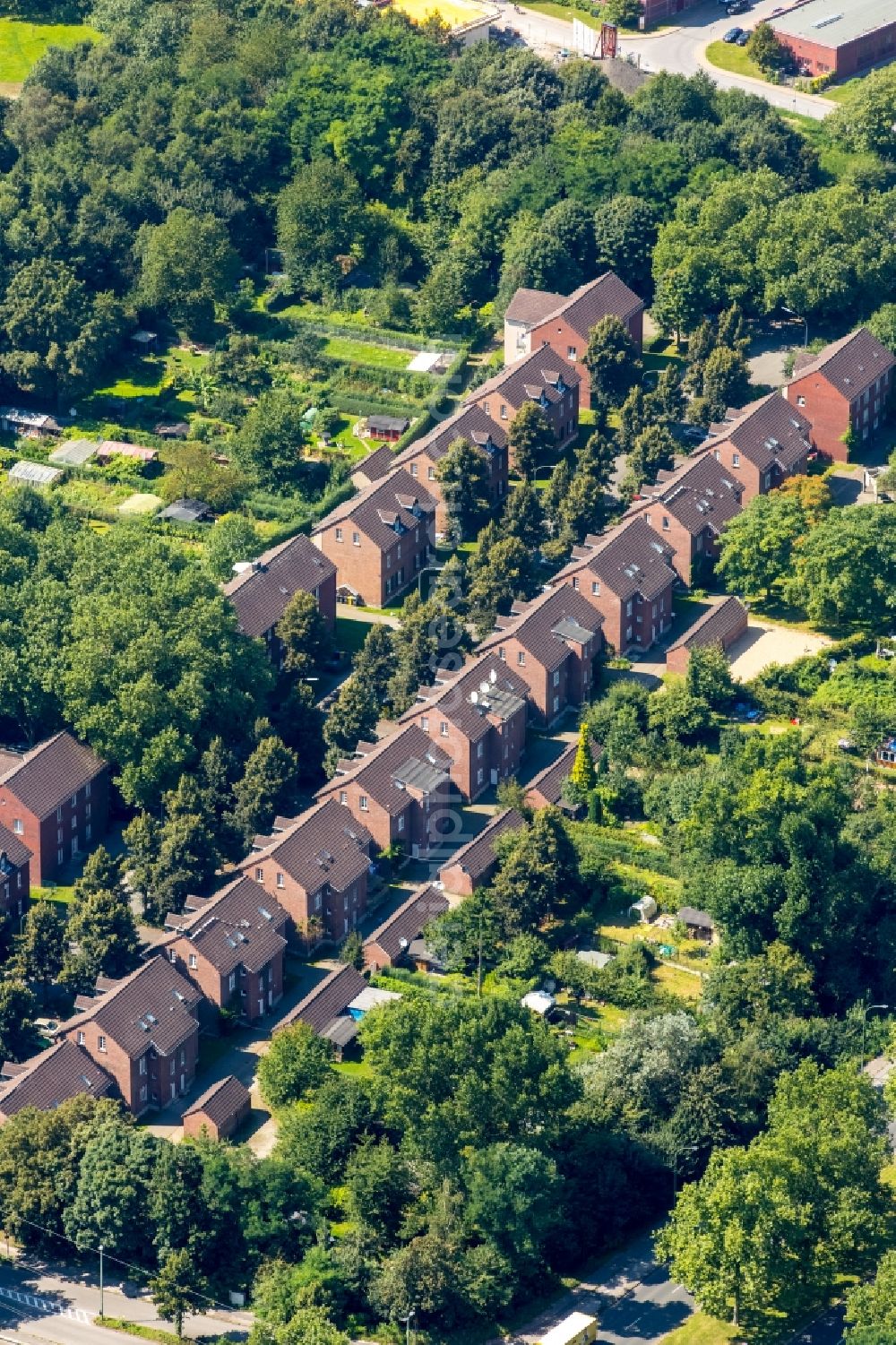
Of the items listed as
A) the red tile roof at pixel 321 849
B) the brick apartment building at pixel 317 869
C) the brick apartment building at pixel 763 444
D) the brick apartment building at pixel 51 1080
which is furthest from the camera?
the brick apartment building at pixel 763 444

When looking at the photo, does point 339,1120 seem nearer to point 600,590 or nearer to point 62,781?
point 62,781

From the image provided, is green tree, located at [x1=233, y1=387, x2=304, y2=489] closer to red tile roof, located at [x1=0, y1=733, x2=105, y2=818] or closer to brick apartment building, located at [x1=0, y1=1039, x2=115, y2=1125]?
red tile roof, located at [x1=0, y1=733, x2=105, y2=818]

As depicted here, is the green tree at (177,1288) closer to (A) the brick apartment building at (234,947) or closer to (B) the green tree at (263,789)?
(A) the brick apartment building at (234,947)

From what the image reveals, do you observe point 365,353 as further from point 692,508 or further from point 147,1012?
point 147,1012

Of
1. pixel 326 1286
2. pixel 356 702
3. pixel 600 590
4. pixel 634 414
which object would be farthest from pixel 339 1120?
pixel 634 414

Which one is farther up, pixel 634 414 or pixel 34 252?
pixel 34 252

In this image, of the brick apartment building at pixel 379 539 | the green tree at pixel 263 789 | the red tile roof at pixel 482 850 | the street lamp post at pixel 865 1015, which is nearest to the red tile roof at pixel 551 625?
the brick apartment building at pixel 379 539

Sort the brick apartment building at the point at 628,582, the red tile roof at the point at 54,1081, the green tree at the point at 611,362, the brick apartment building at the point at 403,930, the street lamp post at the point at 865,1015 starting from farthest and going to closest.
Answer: the green tree at the point at 611,362
the brick apartment building at the point at 628,582
the brick apartment building at the point at 403,930
the street lamp post at the point at 865,1015
the red tile roof at the point at 54,1081
